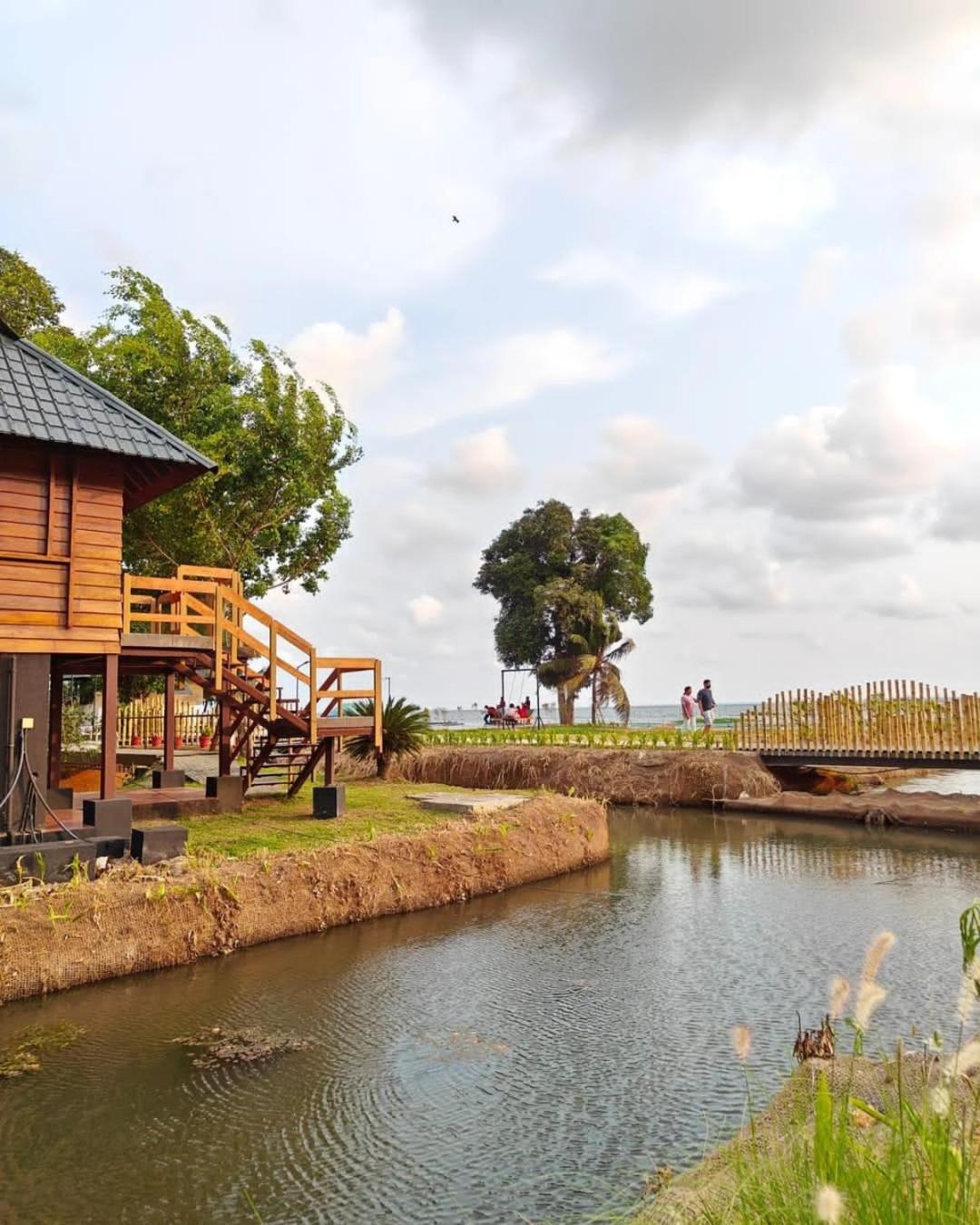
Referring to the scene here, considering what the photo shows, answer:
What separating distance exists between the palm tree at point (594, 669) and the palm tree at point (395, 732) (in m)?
19.0

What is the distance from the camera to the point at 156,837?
998cm

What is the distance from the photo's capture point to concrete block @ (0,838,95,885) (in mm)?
9125

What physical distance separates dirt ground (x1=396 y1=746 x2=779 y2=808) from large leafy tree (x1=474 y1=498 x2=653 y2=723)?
624 inches

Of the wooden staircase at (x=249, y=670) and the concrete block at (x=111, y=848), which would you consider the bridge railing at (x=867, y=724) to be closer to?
the wooden staircase at (x=249, y=670)

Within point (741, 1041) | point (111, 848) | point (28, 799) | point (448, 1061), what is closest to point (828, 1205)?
point (741, 1041)

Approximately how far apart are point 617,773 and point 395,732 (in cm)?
745

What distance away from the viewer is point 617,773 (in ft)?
81.4

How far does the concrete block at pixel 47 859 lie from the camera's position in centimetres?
912

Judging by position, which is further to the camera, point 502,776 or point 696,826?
point 502,776

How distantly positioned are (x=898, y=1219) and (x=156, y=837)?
9.07 meters

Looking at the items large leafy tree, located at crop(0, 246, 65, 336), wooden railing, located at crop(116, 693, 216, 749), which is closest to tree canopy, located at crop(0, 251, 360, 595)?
large leafy tree, located at crop(0, 246, 65, 336)

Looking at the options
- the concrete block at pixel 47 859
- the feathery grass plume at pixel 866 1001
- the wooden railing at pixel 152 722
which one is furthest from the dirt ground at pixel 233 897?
the wooden railing at pixel 152 722

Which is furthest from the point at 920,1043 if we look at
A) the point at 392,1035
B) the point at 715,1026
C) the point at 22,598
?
the point at 22,598

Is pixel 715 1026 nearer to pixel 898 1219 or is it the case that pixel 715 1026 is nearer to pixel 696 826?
pixel 898 1219
